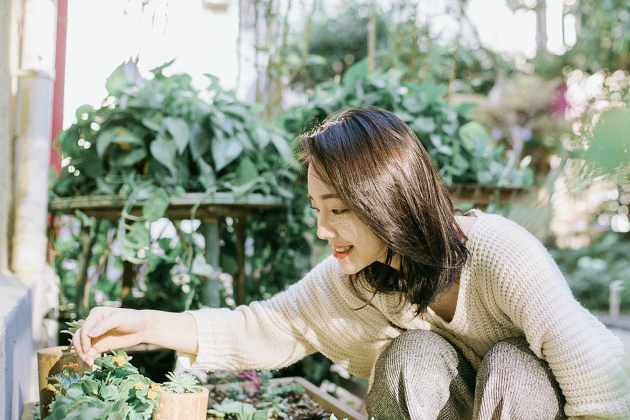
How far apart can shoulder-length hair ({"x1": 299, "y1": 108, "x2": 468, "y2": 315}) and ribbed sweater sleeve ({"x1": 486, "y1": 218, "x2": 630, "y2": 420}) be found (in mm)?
93

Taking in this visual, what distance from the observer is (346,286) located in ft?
4.27

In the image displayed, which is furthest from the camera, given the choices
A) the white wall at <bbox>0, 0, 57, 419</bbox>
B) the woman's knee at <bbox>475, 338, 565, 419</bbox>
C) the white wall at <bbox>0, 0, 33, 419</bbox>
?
the white wall at <bbox>0, 0, 57, 419</bbox>

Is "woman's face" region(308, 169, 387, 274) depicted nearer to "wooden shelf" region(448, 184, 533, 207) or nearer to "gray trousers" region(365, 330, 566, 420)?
"gray trousers" region(365, 330, 566, 420)

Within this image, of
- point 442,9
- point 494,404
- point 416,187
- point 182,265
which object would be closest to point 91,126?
point 182,265

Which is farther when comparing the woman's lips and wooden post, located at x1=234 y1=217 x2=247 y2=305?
wooden post, located at x1=234 y1=217 x2=247 y2=305

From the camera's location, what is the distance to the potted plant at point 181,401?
96cm

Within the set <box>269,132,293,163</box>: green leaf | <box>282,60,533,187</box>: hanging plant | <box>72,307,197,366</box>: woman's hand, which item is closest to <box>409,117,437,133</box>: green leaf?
<box>282,60,533,187</box>: hanging plant

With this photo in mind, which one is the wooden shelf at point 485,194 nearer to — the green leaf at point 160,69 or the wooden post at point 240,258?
the wooden post at point 240,258

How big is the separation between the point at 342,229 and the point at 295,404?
0.67m

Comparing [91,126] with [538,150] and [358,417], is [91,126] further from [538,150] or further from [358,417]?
[538,150]

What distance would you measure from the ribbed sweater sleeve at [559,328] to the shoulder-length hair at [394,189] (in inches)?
3.7

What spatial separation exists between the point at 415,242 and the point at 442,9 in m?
2.25

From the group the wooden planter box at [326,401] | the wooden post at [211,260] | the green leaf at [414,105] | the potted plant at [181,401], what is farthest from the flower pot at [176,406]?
the green leaf at [414,105]

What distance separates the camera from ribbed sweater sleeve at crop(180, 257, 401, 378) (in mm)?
1290
